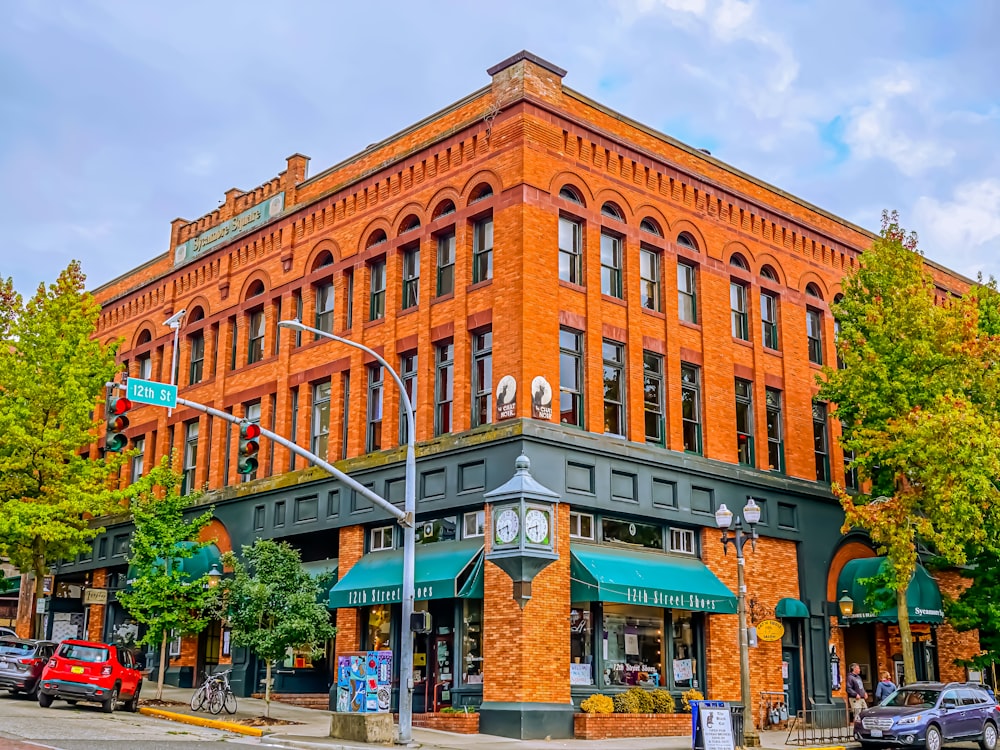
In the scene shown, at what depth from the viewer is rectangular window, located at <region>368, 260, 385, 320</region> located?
107 feet

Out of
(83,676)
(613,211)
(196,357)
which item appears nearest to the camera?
(83,676)


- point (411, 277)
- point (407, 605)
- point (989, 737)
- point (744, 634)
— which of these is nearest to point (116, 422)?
point (407, 605)

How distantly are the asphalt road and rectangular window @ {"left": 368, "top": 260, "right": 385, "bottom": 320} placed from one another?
12.7 meters

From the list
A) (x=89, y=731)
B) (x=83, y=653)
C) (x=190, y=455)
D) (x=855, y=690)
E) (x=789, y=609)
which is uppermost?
(x=190, y=455)

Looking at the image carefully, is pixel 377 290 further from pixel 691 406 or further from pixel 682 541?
pixel 682 541

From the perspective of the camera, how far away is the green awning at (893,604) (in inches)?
1257

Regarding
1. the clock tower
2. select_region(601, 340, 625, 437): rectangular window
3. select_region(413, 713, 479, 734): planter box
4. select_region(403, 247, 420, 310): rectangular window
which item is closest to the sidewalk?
select_region(413, 713, 479, 734): planter box

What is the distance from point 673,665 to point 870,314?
1089 centimetres

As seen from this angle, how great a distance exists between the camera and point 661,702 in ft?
88.7

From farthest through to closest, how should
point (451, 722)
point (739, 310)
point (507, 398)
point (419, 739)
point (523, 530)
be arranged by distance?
point (739, 310), point (507, 398), point (451, 722), point (523, 530), point (419, 739)

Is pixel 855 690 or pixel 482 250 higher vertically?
pixel 482 250

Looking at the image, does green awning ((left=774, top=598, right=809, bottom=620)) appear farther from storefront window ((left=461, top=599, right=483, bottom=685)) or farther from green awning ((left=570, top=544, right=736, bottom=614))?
storefront window ((left=461, top=599, right=483, bottom=685))

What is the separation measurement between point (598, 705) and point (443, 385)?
930 cm

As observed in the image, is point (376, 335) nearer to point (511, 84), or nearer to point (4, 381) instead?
point (511, 84)
